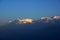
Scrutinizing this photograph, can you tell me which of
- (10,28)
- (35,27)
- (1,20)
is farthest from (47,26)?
(1,20)

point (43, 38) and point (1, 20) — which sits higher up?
point (1, 20)

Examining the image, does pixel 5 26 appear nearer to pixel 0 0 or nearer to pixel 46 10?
pixel 0 0

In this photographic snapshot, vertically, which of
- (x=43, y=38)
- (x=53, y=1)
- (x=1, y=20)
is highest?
(x=53, y=1)

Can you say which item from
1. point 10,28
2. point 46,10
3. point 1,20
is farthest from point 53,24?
point 1,20
